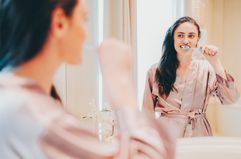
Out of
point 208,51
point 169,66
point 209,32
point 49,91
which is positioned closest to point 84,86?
point 169,66

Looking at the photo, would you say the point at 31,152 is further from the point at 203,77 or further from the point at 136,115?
the point at 203,77

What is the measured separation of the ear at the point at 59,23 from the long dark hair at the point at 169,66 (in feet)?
2.29

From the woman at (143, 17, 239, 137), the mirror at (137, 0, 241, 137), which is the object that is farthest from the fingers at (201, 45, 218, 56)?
the mirror at (137, 0, 241, 137)

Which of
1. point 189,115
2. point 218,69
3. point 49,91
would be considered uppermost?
point 49,91

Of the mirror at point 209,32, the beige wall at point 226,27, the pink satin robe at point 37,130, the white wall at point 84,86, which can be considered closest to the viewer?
the pink satin robe at point 37,130

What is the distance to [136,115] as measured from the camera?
244mm

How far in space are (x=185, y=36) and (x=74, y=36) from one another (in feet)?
2.19

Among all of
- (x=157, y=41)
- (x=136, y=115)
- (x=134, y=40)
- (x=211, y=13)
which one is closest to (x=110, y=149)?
(x=136, y=115)

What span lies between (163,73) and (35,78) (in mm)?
717

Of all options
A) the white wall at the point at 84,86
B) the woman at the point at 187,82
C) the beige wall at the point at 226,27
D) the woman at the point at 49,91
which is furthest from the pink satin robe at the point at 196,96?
the woman at the point at 49,91

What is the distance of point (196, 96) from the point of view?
888 mm

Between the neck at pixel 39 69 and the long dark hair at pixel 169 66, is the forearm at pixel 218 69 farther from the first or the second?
the neck at pixel 39 69

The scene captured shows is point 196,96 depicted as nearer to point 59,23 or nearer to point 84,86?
point 84,86

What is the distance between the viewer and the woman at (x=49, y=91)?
0.20 meters
